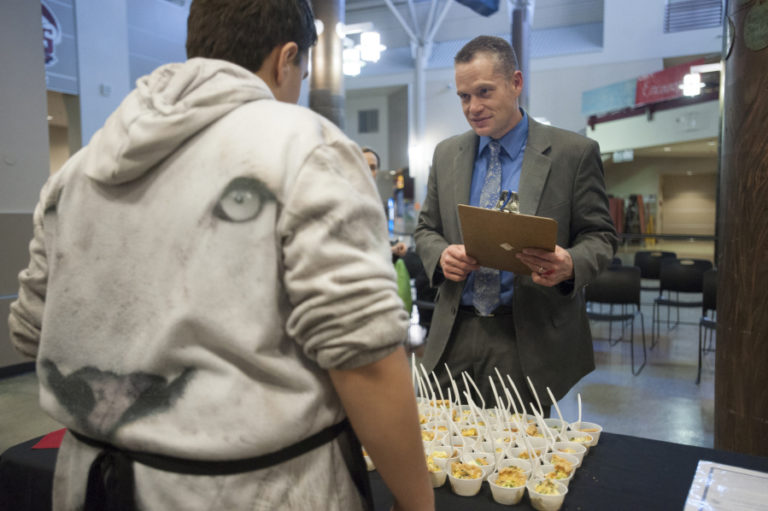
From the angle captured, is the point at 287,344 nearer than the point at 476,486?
Yes

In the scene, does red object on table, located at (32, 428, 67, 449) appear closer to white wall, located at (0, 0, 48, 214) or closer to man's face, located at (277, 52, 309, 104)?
man's face, located at (277, 52, 309, 104)

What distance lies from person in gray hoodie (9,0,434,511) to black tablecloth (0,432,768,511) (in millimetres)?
588

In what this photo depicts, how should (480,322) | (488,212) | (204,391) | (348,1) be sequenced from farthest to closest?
(348,1) < (480,322) < (488,212) < (204,391)

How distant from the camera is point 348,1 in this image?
19.5 m

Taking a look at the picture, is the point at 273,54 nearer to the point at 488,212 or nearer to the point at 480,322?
the point at 488,212

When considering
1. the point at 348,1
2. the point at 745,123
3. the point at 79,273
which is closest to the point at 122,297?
the point at 79,273

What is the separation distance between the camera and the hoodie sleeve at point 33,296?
94 centimetres

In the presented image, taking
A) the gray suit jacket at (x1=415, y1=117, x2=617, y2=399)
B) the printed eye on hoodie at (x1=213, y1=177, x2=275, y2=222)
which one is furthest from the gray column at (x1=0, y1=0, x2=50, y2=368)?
the printed eye on hoodie at (x1=213, y1=177, x2=275, y2=222)

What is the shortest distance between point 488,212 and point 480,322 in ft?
1.89

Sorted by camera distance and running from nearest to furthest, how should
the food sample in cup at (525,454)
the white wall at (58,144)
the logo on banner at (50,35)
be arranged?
the food sample in cup at (525,454) < the logo on banner at (50,35) < the white wall at (58,144)

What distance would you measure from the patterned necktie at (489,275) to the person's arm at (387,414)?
127 centimetres

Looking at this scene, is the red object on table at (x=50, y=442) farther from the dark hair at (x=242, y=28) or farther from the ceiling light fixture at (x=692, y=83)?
the ceiling light fixture at (x=692, y=83)

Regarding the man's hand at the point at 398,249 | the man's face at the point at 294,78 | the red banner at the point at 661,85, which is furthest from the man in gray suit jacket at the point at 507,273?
the red banner at the point at 661,85

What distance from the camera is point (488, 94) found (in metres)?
2.05
